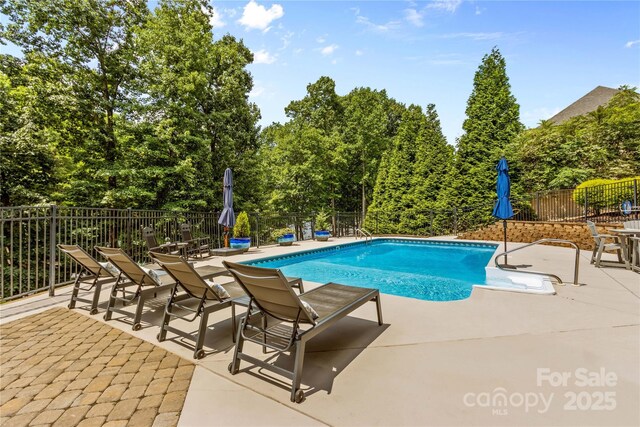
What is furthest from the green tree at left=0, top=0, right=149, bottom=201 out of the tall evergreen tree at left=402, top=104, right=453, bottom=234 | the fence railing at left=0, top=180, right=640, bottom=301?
the tall evergreen tree at left=402, top=104, right=453, bottom=234

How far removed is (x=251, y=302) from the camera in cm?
248

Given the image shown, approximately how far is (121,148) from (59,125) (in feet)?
7.31

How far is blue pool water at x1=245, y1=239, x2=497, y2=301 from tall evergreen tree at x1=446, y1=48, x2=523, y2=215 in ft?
13.6

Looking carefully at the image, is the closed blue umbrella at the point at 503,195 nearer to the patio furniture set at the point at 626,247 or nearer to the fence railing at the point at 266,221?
the patio furniture set at the point at 626,247

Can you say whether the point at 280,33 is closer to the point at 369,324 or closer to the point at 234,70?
the point at 234,70

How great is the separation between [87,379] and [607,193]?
15.6 meters

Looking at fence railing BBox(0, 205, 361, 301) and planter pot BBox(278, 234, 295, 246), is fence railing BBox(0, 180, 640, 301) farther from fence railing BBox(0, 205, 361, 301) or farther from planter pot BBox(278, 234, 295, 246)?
planter pot BBox(278, 234, 295, 246)

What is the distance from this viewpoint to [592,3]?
7707 millimetres

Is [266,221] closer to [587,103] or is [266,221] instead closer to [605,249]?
[605,249]

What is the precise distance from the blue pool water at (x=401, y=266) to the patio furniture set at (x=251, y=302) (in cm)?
345

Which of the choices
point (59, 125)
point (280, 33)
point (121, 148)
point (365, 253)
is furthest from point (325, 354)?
point (59, 125)

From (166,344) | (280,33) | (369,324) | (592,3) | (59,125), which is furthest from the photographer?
(59,125)

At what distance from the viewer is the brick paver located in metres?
1.91

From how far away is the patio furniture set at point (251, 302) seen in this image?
219cm
